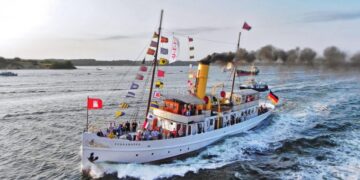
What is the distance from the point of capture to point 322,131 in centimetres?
3272

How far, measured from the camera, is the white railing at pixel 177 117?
24.4m

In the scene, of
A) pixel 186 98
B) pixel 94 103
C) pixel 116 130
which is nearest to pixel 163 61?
pixel 186 98

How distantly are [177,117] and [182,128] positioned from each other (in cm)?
112

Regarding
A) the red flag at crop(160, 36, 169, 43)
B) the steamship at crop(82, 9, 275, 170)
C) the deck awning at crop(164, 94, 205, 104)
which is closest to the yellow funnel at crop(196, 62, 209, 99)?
the steamship at crop(82, 9, 275, 170)

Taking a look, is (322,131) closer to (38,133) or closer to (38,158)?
(38,158)

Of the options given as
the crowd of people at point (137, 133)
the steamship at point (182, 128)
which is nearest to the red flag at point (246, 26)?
the steamship at point (182, 128)

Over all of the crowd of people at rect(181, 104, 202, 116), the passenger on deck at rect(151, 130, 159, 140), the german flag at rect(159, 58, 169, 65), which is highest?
the german flag at rect(159, 58, 169, 65)

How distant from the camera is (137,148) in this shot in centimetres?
2138

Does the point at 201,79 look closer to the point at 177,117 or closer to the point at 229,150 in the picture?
the point at 177,117

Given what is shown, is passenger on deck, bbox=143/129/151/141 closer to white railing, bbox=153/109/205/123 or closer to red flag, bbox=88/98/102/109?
white railing, bbox=153/109/205/123

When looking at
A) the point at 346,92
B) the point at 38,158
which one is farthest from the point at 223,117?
the point at 346,92

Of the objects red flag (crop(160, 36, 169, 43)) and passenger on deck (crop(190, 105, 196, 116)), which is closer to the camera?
red flag (crop(160, 36, 169, 43))

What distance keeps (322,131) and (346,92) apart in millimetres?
35955

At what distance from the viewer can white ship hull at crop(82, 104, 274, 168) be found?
20.2 m
